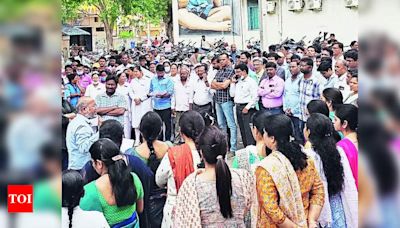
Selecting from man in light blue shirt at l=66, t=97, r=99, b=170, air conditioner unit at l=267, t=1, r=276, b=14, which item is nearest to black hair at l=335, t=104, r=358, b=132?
man in light blue shirt at l=66, t=97, r=99, b=170

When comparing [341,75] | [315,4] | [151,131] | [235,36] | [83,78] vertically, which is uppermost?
[235,36]

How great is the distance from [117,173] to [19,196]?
1759 mm

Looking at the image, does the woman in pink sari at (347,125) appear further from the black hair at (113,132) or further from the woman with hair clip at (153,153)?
the black hair at (113,132)

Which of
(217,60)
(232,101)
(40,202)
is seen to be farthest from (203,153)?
(217,60)

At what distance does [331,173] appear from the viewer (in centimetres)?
365

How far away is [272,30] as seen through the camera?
22.8 metres

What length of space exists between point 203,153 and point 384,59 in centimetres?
200

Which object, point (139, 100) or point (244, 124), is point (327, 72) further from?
point (139, 100)

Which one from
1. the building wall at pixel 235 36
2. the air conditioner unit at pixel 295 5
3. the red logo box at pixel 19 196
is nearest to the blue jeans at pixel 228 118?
the red logo box at pixel 19 196

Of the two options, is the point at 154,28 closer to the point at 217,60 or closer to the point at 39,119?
the point at 217,60

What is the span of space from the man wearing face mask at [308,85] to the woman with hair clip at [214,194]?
14.3 ft

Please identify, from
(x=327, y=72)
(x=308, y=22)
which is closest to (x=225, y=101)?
(x=327, y=72)

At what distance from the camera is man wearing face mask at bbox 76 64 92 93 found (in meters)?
10.4

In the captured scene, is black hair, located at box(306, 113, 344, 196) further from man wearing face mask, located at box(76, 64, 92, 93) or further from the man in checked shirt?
man wearing face mask, located at box(76, 64, 92, 93)
